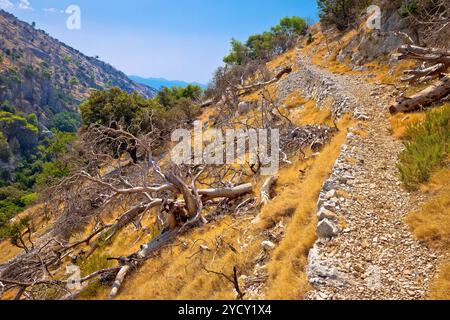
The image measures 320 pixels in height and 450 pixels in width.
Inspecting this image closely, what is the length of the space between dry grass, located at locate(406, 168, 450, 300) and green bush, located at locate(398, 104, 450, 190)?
15.3 inches

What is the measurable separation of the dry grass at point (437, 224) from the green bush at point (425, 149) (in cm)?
39

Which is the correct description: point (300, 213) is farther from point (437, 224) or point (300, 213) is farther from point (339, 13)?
point (339, 13)

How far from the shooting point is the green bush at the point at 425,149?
6.46 metres

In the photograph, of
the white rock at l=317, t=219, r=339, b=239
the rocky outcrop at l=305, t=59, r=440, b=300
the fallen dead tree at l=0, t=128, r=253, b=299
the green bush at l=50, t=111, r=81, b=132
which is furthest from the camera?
the green bush at l=50, t=111, r=81, b=132

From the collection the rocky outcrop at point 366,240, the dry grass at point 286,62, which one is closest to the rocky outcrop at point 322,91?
the rocky outcrop at point 366,240

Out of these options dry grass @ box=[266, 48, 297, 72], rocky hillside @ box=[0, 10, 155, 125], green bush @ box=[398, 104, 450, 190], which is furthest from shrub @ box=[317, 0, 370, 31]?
rocky hillside @ box=[0, 10, 155, 125]

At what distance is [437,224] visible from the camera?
16.2 feet

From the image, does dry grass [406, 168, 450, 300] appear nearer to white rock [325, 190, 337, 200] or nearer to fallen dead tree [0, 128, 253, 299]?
white rock [325, 190, 337, 200]

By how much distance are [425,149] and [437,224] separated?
2852 millimetres

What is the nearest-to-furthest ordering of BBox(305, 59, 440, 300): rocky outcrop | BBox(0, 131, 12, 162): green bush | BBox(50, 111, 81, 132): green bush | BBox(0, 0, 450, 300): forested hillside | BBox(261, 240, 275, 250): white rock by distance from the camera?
1. BBox(305, 59, 440, 300): rocky outcrop
2. BBox(0, 0, 450, 300): forested hillside
3. BBox(261, 240, 275, 250): white rock
4. BBox(0, 131, 12, 162): green bush
5. BBox(50, 111, 81, 132): green bush

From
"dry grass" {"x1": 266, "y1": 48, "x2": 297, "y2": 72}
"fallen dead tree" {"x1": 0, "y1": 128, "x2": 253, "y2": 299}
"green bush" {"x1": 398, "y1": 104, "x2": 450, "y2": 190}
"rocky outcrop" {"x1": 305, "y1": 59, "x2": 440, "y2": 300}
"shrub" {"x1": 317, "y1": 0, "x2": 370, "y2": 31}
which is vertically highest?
"shrub" {"x1": 317, "y1": 0, "x2": 370, "y2": 31}

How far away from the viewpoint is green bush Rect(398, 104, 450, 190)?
21.2 feet

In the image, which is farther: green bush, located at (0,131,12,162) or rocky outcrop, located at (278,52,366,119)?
green bush, located at (0,131,12,162)
